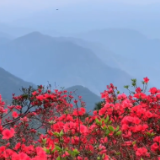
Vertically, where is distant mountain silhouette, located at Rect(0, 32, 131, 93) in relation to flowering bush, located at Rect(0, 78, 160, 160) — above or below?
above

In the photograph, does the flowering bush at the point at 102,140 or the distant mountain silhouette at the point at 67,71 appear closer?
the flowering bush at the point at 102,140

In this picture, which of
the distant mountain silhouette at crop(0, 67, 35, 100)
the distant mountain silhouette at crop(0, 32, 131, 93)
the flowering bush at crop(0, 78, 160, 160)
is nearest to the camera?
the flowering bush at crop(0, 78, 160, 160)

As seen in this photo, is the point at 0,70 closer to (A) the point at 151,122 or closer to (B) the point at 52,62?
(B) the point at 52,62

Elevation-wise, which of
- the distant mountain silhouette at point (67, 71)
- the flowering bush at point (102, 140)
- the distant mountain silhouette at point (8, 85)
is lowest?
the flowering bush at point (102, 140)

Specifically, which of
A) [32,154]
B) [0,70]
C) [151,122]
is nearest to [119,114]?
[151,122]

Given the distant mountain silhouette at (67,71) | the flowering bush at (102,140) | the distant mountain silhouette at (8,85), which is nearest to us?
the flowering bush at (102,140)

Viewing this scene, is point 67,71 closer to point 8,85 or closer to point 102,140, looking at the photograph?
point 8,85

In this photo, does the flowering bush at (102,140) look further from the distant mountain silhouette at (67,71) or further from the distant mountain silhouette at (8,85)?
the distant mountain silhouette at (67,71)

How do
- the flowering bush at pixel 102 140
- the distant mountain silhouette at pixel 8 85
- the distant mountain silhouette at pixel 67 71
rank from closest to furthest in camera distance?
the flowering bush at pixel 102 140 → the distant mountain silhouette at pixel 8 85 → the distant mountain silhouette at pixel 67 71

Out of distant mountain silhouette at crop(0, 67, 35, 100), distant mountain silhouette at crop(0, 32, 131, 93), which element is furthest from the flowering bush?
distant mountain silhouette at crop(0, 32, 131, 93)

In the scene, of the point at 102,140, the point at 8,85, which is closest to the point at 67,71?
the point at 8,85

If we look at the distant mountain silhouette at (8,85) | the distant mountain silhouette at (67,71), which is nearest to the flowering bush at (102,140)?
the distant mountain silhouette at (8,85)

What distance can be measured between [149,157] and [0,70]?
126 m

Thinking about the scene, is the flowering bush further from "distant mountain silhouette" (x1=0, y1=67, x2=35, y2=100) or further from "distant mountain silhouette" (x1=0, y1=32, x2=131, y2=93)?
"distant mountain silhouette" (x1=0, y1=32, x2=131, y2=93)
